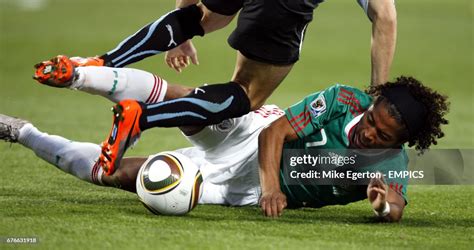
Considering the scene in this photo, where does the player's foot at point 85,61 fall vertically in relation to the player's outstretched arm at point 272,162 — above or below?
above

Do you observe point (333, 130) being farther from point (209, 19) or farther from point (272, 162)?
point (209, 19)

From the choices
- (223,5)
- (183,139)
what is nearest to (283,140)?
(223,5)

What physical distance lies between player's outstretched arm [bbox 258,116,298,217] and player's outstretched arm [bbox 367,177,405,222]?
507 millimetres

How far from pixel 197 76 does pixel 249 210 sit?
10306 mm

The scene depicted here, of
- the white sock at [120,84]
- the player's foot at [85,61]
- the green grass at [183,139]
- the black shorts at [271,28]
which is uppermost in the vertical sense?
the black shorts at [271,28]

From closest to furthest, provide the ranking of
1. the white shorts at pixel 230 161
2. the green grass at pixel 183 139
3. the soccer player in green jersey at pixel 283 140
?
the green grass at pixel 183 139
the soccer player in green jersey at pixel 283 140
the white shorts at pixel 230 161

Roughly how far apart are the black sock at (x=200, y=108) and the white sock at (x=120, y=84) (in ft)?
1.14

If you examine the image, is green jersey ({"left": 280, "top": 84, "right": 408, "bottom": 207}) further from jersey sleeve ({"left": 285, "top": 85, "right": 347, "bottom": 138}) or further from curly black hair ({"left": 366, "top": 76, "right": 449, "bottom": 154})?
curly black hair ({"left": 366, "top": 76, "right": 449, "bottom": 154})

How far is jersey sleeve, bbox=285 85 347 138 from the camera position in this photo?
5332 mm

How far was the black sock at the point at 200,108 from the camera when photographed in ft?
16.7

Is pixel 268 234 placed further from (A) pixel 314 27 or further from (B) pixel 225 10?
(A) pixel 314 27

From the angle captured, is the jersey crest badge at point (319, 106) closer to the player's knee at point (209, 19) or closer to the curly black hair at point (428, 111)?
the curly black hair at point (428, 111)

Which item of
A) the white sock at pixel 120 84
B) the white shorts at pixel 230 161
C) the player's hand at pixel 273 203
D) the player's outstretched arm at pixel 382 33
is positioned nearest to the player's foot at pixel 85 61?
the white sock at pixel 120 84

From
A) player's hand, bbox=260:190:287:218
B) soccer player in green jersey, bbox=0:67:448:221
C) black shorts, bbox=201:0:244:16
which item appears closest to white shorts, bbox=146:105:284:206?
soccer player in green jersey, bbox=0:67:448:221
